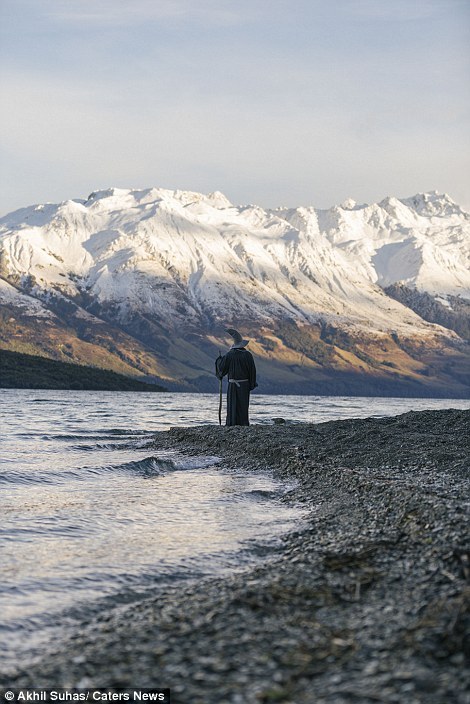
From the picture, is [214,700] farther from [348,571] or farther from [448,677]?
[348,571]

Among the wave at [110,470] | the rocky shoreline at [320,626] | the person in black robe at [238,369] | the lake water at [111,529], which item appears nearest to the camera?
the rocky shoreline at [320,626]

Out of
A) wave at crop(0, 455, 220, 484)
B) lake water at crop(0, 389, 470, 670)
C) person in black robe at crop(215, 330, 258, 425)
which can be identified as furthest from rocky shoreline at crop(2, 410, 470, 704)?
person in black robe at crop(215, 330, 258, 425)

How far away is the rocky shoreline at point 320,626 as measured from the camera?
24.1 feet

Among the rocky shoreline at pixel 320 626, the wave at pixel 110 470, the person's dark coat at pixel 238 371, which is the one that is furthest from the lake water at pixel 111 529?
the person's dark coat at pixel 238 371

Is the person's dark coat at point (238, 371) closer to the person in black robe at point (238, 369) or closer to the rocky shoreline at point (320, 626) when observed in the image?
the person in black robe at point (238, 369)

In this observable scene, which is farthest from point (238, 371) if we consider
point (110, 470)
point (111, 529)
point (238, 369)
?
point (111, 529)

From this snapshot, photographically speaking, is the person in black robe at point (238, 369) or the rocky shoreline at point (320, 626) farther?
the person in black robe at point (238, 369)

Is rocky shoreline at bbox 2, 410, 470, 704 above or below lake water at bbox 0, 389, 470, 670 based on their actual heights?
above

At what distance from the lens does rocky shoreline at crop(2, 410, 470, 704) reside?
736cm

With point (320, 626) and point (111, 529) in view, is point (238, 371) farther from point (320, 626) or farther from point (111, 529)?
point (320, 626)

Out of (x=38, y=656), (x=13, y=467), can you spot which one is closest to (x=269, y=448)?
(x=13, y=467)

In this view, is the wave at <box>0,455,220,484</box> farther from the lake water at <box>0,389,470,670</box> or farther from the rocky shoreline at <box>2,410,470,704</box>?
the rocky shoreline at <box>2,410,470,704</box>

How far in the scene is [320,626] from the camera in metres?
8.95

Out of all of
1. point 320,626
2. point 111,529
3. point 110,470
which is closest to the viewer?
point 320,626
